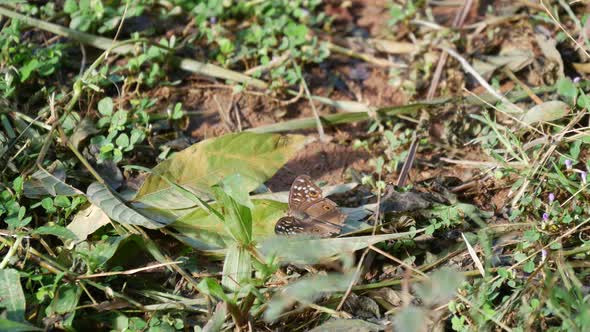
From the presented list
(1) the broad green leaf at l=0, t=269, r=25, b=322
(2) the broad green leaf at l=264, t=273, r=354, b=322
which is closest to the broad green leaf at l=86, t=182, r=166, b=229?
(1) the broad green leaf at l=0, t=269, r=25, b=322

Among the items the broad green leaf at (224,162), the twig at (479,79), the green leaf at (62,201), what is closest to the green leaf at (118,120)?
the broad green leaf at (224,162)

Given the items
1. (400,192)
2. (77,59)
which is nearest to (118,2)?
(77,59)

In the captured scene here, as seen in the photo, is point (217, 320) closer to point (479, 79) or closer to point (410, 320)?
point (410, 320)

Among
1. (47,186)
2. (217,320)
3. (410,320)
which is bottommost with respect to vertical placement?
(217,320)

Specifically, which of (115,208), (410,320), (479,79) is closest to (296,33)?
(479,79)

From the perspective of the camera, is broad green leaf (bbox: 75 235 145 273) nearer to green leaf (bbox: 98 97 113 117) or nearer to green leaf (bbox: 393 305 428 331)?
green leaf (bbox: 98 97 113 117)
